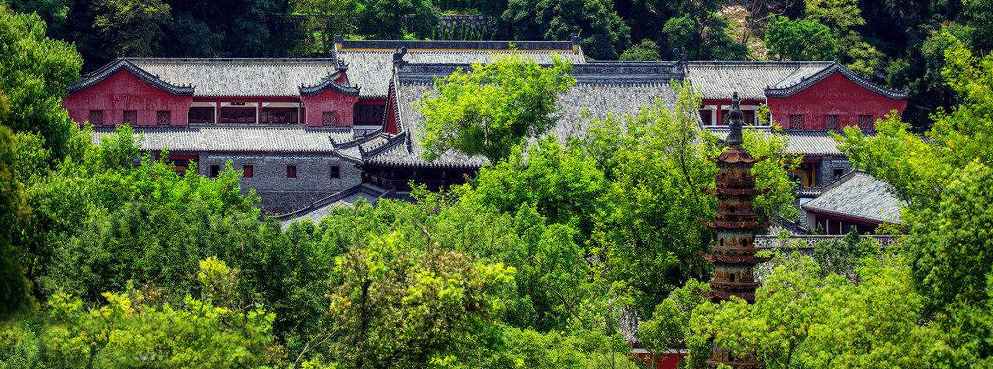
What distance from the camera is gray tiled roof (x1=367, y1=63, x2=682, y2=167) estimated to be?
62.0m

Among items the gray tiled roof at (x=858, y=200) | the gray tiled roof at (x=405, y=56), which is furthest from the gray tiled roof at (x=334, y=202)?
the gray tiled roof at (x=405, y=56)

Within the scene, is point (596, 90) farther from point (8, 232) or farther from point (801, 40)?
point (8, 232)

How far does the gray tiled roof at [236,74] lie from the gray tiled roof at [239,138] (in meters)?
3.16

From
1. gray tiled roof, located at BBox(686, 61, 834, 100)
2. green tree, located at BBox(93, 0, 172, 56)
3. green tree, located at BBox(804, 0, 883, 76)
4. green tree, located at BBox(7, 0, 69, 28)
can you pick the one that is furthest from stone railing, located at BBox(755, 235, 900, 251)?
green tree, located at BBox(804, 0, 883, 76)

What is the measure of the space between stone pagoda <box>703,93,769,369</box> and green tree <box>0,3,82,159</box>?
15169 millimetres

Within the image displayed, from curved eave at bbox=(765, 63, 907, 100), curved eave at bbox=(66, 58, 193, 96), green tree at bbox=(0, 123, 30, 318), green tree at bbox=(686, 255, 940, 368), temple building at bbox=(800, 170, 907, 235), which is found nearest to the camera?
green tree at bbox=(0, 123, 30, 318)

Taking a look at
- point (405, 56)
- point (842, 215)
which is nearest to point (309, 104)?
point (405, 56)

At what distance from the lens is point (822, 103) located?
254ft

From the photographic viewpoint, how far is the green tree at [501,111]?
165ft

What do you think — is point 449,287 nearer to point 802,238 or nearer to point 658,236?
point 658,236

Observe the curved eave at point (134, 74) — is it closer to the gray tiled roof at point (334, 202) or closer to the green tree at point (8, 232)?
the gray tiled roof at point (334, 202)

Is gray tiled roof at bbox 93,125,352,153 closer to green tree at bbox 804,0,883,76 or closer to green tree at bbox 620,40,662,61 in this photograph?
green tree at bbox 620,40,662,61

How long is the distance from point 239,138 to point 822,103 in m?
24.1

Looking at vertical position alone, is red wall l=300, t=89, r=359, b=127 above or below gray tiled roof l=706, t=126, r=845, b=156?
above
